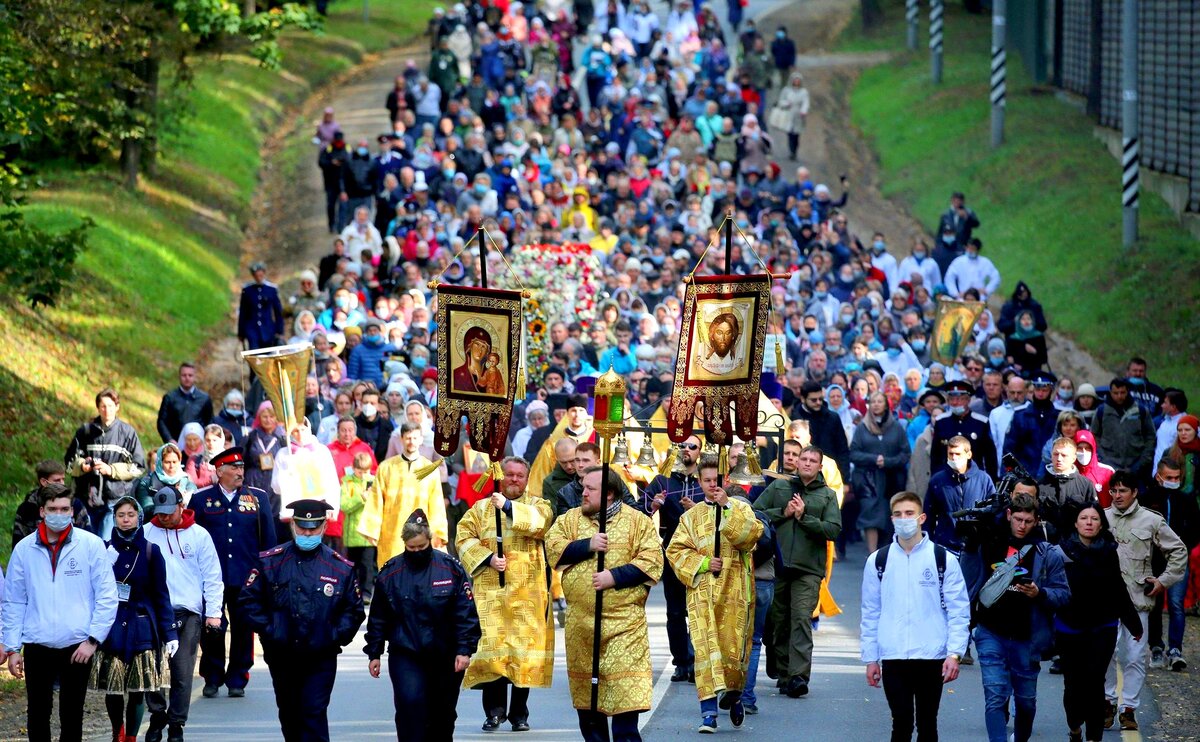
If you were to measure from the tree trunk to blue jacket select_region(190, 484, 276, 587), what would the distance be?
4386 cm

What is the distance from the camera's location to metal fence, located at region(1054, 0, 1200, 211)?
3244 cm

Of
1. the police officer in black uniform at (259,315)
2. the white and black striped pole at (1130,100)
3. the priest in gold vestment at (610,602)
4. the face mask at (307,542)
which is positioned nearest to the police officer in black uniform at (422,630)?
the face mask at (307,542)

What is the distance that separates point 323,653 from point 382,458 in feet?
26.0

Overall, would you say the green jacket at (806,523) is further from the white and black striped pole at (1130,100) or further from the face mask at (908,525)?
the white and black striped pole at (1130,100)

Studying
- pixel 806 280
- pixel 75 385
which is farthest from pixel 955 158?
pixel 75 385

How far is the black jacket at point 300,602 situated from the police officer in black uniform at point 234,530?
120 inches

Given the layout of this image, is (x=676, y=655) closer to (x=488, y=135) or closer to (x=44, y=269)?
(x=44, y=269)

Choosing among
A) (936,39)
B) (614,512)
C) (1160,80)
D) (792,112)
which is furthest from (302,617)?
(936,39)

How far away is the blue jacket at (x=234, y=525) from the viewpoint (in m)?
14.8

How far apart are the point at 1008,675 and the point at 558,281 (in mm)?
12437

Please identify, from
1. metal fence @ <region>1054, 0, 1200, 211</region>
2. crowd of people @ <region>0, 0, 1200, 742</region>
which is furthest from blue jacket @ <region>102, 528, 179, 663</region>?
metal fence @ <region>1054, 0, 1200, 211</region>

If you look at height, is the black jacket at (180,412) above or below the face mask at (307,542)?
above

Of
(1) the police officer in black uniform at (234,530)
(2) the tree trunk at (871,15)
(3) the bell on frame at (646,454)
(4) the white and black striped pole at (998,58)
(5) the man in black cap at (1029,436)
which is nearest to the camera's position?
(1) the police officer in black uniform at (234,530)

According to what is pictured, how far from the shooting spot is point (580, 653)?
1240 cm
